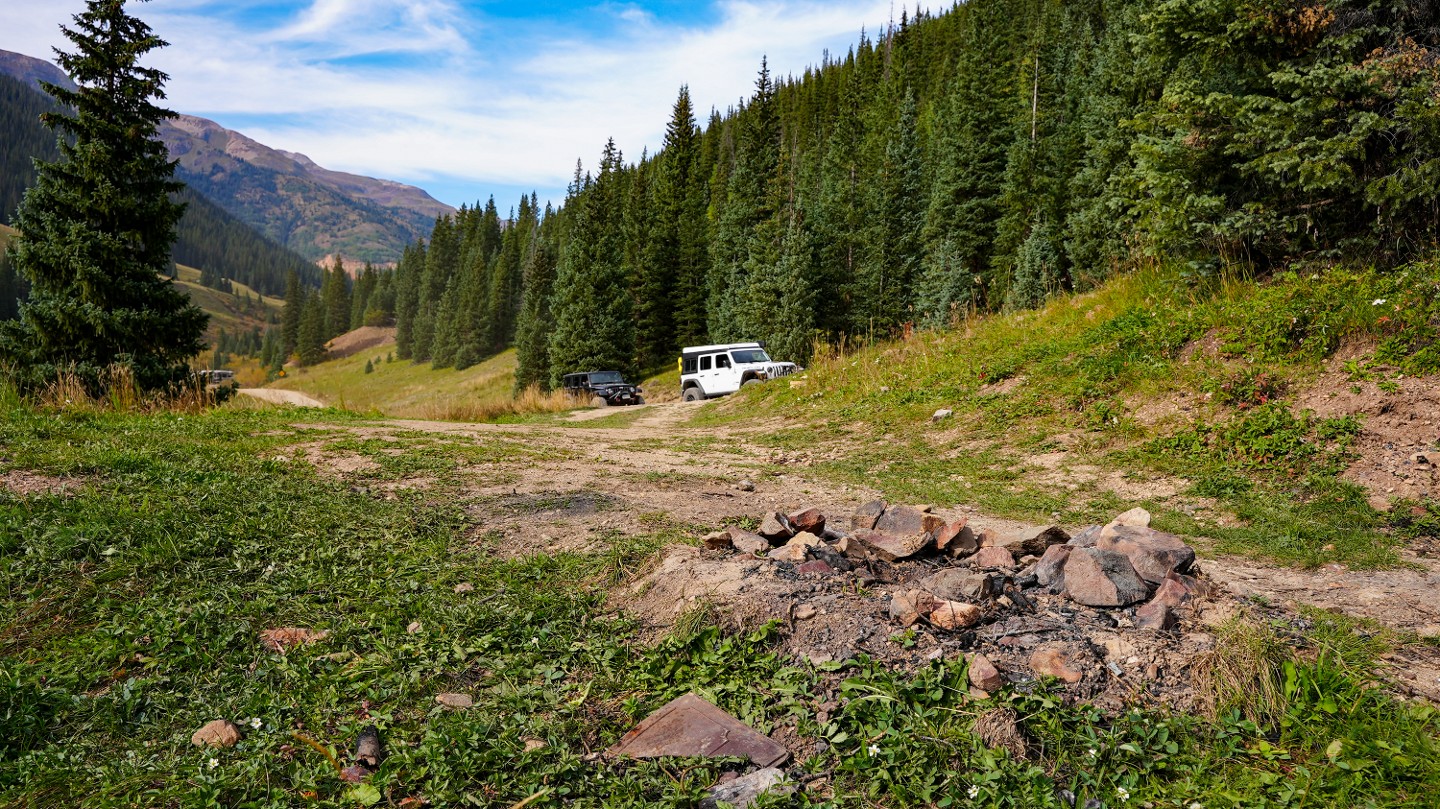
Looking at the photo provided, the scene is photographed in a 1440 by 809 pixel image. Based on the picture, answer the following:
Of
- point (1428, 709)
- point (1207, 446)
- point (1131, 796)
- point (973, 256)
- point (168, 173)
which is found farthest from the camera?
point (973, 256)

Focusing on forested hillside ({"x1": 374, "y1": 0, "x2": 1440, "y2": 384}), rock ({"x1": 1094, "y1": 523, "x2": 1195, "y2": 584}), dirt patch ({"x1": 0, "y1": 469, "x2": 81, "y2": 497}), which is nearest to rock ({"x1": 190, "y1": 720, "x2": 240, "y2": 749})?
dirt patch ({"x1": 0, "y1": 469, "x2": 81, "y2": 497})

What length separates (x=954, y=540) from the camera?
4.14 metres

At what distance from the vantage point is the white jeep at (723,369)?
989 inches

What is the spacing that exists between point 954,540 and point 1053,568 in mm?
630

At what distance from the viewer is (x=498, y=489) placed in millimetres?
6422

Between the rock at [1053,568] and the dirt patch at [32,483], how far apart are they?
6463 millimetres

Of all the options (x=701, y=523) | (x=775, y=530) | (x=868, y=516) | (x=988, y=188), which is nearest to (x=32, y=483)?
(x=701, y=523)

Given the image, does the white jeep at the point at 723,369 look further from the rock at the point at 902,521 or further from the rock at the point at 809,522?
the rock at the point at 809,522

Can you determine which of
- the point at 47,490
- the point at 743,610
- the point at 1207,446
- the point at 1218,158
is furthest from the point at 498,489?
the point at 1218,158

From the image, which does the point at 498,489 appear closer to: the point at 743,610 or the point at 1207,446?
the point at 743,610

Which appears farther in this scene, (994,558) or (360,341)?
(360,341)

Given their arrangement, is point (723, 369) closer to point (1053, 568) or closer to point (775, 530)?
point (775, 530)

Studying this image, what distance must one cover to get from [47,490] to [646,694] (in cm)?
497

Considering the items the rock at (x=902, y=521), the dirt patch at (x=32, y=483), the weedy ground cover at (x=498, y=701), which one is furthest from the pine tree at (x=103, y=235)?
the rock at (x=902, y=521)
